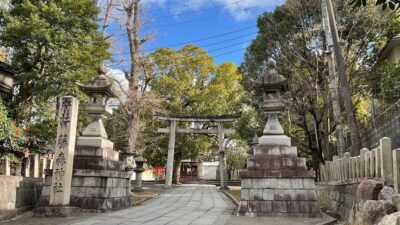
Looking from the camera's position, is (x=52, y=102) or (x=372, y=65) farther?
(x=372, y=65)

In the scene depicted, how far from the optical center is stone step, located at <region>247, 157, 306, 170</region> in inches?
419

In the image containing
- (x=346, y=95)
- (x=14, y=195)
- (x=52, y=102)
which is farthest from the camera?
(x=52, y=102)

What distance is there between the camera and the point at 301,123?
69.7 feet

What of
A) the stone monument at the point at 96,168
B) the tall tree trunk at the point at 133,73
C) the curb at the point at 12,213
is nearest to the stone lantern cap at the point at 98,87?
the stone monument at the point at 96,168

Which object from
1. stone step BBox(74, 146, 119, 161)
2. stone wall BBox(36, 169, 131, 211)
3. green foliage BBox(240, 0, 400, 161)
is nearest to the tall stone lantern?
stone step BBox(74, 146, 119, 161)

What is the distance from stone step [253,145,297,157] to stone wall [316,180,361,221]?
5.49 ft

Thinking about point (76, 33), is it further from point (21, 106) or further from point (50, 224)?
point (50, 224)

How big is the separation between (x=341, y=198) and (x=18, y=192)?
9.24 meters

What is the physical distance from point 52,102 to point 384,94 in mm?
13793

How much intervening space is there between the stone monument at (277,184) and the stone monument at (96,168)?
12.8ft

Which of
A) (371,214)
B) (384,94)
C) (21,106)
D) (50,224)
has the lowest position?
(50,224)

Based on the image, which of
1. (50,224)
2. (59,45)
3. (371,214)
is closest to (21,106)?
(59,45)

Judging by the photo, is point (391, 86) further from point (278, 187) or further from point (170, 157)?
point (170, 157)

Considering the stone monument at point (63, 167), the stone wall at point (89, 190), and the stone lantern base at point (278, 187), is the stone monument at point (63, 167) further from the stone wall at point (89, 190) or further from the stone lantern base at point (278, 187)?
the stone lantern base at point (278, 187)
